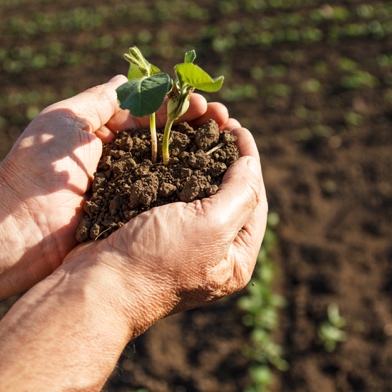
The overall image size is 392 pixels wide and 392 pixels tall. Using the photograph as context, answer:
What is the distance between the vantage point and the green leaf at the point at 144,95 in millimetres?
2146

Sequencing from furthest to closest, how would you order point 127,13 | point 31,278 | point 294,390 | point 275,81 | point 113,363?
1. point 127,13
2. point 275,81
3. point 294,390
4. point 31,278
5. point 113,363

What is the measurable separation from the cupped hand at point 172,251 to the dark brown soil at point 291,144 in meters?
1.79

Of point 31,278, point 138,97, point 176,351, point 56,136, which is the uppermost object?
point 138,97

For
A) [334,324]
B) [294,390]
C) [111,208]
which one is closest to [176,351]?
[294,390]

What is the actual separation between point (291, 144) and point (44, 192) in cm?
365

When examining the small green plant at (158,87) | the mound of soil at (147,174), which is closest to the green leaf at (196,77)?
the small green plant at (158,87)

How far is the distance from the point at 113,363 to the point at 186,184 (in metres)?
0.87

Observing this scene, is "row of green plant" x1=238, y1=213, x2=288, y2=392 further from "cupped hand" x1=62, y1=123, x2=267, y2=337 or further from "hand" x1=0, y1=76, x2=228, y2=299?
"hand" x1=0, y1=76, x2=228, y2=299

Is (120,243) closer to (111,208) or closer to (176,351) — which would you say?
(111,208)

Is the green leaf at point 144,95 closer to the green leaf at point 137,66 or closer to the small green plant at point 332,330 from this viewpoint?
the green leaf at point 137,66

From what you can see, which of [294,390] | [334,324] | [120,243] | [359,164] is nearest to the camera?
[120,243]

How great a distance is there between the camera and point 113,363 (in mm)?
2078

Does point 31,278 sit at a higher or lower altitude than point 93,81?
higher

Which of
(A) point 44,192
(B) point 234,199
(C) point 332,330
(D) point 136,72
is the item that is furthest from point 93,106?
(C) point 332,330
